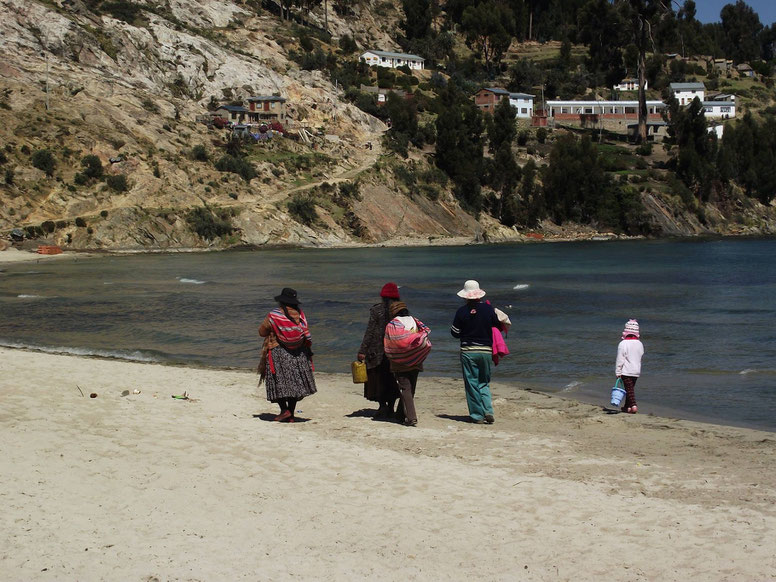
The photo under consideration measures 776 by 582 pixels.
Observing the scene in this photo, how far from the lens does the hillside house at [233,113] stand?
87.5 metres

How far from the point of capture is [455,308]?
32.2 metres

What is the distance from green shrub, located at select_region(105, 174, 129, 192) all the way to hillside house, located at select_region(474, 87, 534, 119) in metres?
60.5

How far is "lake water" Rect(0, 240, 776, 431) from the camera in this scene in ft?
58.5

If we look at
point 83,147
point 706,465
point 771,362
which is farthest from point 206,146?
point 706,465

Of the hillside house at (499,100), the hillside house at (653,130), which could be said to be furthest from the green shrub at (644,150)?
the hillside house at (499,100)

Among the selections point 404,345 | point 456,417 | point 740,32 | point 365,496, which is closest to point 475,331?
point 404,345

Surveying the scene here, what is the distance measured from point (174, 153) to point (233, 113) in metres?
14.9

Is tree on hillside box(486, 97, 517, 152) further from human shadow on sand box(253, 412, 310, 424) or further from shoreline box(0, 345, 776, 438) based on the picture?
human shadow on sand box(253, 412, 310, 424)

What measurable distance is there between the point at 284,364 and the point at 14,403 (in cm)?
372

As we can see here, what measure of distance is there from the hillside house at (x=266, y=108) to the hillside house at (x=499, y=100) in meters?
35.2

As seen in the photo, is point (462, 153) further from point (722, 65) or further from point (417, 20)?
point (722, 65)

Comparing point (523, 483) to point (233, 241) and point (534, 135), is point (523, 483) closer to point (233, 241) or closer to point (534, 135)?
point (233, 241)

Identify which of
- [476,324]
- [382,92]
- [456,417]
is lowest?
[456,417]

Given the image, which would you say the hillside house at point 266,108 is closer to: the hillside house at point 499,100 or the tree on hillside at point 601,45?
the hillside house at point 499,100
